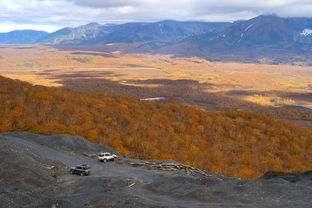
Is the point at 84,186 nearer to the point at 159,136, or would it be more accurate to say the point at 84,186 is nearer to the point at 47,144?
the point at 47,144

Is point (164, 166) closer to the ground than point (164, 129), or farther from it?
farther from it

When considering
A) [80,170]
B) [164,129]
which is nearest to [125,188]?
[80,170]

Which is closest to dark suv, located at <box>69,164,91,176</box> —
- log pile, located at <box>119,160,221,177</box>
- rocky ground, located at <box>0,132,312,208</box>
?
rocky ground, located at <box>0,132,312,208</box>

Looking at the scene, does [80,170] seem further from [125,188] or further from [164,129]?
[164,129]

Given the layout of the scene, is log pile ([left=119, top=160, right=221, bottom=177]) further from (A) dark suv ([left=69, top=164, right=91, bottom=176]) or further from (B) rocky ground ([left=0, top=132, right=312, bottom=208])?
(A) dark suv ([left=69, top=164, right=91, bottom=176])

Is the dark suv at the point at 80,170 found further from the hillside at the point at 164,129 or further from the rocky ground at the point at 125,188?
the hillside at the point at 164,129

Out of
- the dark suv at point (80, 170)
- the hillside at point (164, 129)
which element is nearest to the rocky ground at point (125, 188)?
the dark suv at point (80, 170)
